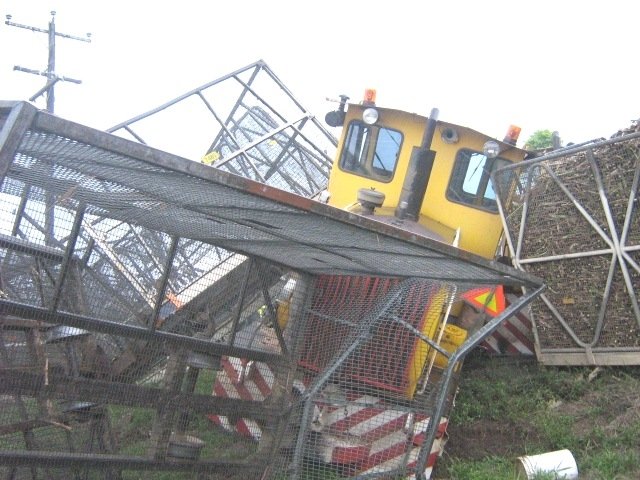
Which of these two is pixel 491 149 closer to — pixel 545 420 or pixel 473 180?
pixel 473 180

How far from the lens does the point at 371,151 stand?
26.9 ft

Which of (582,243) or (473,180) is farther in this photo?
(473,180)

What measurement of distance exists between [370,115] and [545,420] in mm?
3503

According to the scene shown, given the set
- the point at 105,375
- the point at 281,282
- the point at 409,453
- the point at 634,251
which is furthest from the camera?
the point at 634,251

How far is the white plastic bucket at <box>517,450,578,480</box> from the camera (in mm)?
5117

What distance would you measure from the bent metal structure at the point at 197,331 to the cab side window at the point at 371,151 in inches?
94.8

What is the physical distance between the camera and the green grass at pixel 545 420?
5.43 m

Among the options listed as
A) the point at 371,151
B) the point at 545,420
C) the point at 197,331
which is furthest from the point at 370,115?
the point at 545,420

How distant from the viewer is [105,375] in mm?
5586

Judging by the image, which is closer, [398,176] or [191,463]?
[191,463]

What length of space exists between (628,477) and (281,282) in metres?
2.83

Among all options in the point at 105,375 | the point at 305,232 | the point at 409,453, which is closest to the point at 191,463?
the point at 105,375

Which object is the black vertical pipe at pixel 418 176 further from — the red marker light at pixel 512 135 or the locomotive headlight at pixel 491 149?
the red marker light at pixel 512 135

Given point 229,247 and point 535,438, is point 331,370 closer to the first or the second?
point 229,247
